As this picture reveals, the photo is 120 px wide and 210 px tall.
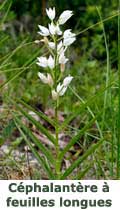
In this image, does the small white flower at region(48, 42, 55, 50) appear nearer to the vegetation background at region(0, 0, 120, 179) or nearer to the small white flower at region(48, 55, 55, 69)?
the small white flower at region(48, 55, 55, 69)

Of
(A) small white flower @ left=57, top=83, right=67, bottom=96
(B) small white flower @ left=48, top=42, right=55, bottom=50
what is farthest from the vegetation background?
(B) small white flower @ left=48, top=42, right=55, bottom=50

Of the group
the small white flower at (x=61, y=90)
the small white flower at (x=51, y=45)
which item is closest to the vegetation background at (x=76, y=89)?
the small white flower at (x=61, y=90)

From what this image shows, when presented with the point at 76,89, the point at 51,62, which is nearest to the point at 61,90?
the point at 51,62

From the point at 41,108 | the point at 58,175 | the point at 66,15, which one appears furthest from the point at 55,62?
the point at 41,108

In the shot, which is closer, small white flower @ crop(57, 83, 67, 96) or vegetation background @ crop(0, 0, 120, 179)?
small white flower @ crop(57, 83, 67, 96)

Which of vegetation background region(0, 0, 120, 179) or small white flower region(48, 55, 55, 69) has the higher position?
small white flower region(48, 55, 55, 69)

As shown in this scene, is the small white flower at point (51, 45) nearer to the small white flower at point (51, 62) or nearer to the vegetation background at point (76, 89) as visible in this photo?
the small white flower at point (51, 62)

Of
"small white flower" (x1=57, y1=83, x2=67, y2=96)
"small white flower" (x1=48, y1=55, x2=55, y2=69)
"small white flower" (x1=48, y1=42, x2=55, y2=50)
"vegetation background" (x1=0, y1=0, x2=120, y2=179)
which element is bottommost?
"vegetation background" (x1=0, y1=0, x2=120, y2=179)

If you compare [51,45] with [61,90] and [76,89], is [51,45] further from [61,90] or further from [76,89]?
[76,89]

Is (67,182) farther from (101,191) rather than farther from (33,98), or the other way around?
(33,98)
